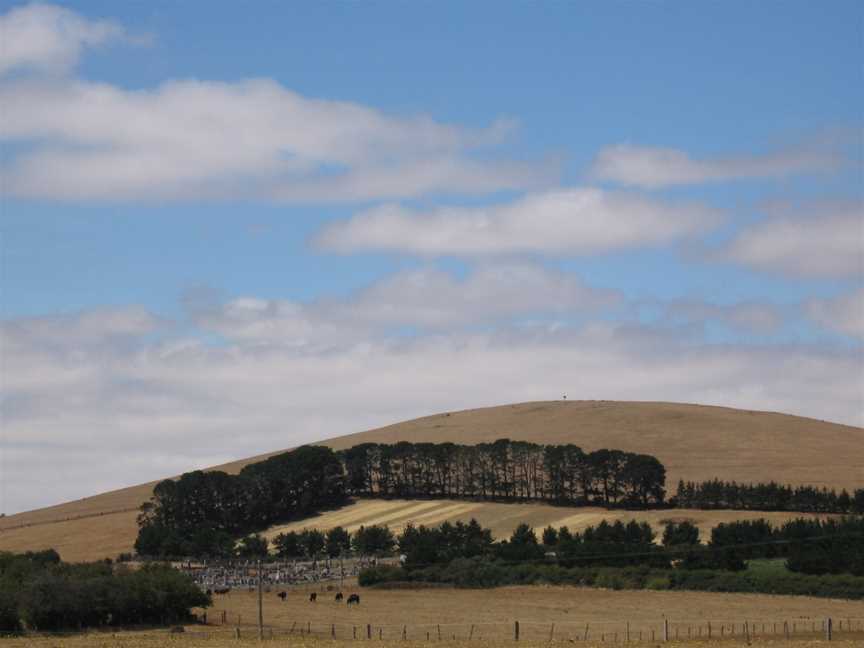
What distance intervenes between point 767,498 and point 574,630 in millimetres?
71792

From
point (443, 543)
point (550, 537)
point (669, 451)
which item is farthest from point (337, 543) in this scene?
point (669, 451)

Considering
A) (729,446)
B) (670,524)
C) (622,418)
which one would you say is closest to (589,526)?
(670,524)

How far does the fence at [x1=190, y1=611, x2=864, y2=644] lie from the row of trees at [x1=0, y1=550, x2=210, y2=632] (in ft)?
16.8

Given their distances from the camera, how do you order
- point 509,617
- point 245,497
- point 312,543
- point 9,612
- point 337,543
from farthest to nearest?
1. point 245,497
2. point 312,543
3. point 337,543
4. point 509,617
5. point 9,612

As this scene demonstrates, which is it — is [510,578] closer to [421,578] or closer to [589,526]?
[421,578]

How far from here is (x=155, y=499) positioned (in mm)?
151875

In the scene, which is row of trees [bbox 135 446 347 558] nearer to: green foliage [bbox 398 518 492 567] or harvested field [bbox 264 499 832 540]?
harvested field [bbox 264 499 832 540]

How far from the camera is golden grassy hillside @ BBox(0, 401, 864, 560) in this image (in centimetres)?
14738

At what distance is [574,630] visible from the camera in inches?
2653

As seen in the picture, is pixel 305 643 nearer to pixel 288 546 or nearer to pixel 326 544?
pixel 326 544

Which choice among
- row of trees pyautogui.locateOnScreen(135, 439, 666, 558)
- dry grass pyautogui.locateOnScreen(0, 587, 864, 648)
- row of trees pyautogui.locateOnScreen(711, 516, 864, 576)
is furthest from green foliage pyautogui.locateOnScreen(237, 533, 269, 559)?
row of trees pyautogui.locateOnScreen(711, 516, 864, 576)

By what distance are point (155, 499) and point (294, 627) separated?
83.9m

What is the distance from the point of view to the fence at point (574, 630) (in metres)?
62.7

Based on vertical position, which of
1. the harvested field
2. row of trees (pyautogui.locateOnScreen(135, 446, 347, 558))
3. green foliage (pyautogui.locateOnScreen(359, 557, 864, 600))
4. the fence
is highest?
row of trees (pyautogui.locateOnScreen(135, 446, 347, 558))
